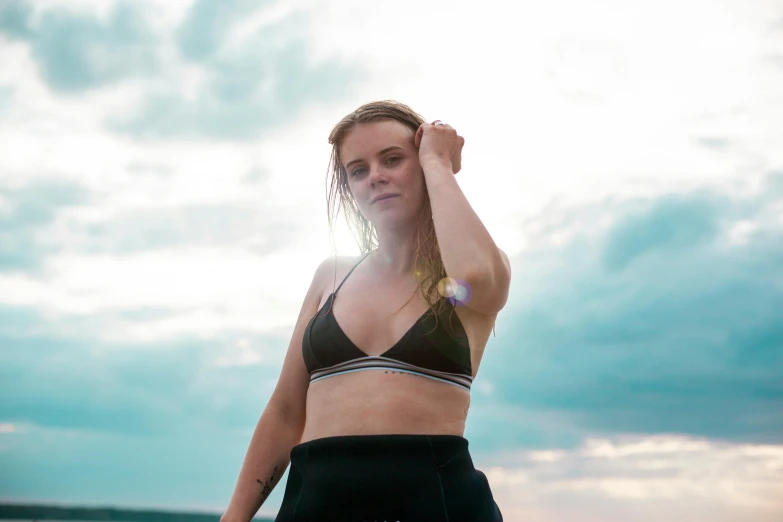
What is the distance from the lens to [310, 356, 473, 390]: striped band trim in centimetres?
244

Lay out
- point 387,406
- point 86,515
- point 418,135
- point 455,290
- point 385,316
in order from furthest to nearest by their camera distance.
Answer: point 86,515 < point 418,135 < point 385,316 < point 455,290 < point 387,406

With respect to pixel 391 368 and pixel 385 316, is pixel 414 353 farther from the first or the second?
pixel 385 316

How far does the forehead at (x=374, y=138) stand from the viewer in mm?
2725

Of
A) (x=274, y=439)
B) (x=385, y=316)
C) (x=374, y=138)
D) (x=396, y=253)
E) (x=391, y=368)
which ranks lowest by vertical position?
(x=274, y=439)

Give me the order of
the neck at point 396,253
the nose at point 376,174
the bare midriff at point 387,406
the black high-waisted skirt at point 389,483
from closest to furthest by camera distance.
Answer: the black high-waisted skirt at point 389,483, the bare midriff at point 387,406, the nose at point 376,174, the neck at point 396,253

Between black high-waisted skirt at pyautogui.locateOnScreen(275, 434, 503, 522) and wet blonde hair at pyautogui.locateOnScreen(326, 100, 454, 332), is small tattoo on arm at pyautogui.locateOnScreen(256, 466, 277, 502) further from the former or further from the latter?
wet blonde hair at pyautogui.locateOnScreen(326, 100, 454, 332)

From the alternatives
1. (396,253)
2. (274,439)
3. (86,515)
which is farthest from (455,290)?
(86,515)

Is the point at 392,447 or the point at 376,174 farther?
the point at 376,174

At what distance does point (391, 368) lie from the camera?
8.02 feet

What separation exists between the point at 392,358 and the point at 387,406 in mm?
188

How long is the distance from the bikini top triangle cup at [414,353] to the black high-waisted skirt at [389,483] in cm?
25

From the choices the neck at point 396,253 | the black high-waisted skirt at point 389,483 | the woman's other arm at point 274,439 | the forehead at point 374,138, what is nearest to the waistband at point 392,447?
the black high-waisted skirt at point 389,483

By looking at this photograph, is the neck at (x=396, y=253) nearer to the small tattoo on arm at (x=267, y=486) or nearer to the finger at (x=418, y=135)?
the finger at (x=418, y=135)

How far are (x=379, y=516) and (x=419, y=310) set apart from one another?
0.79 meters
